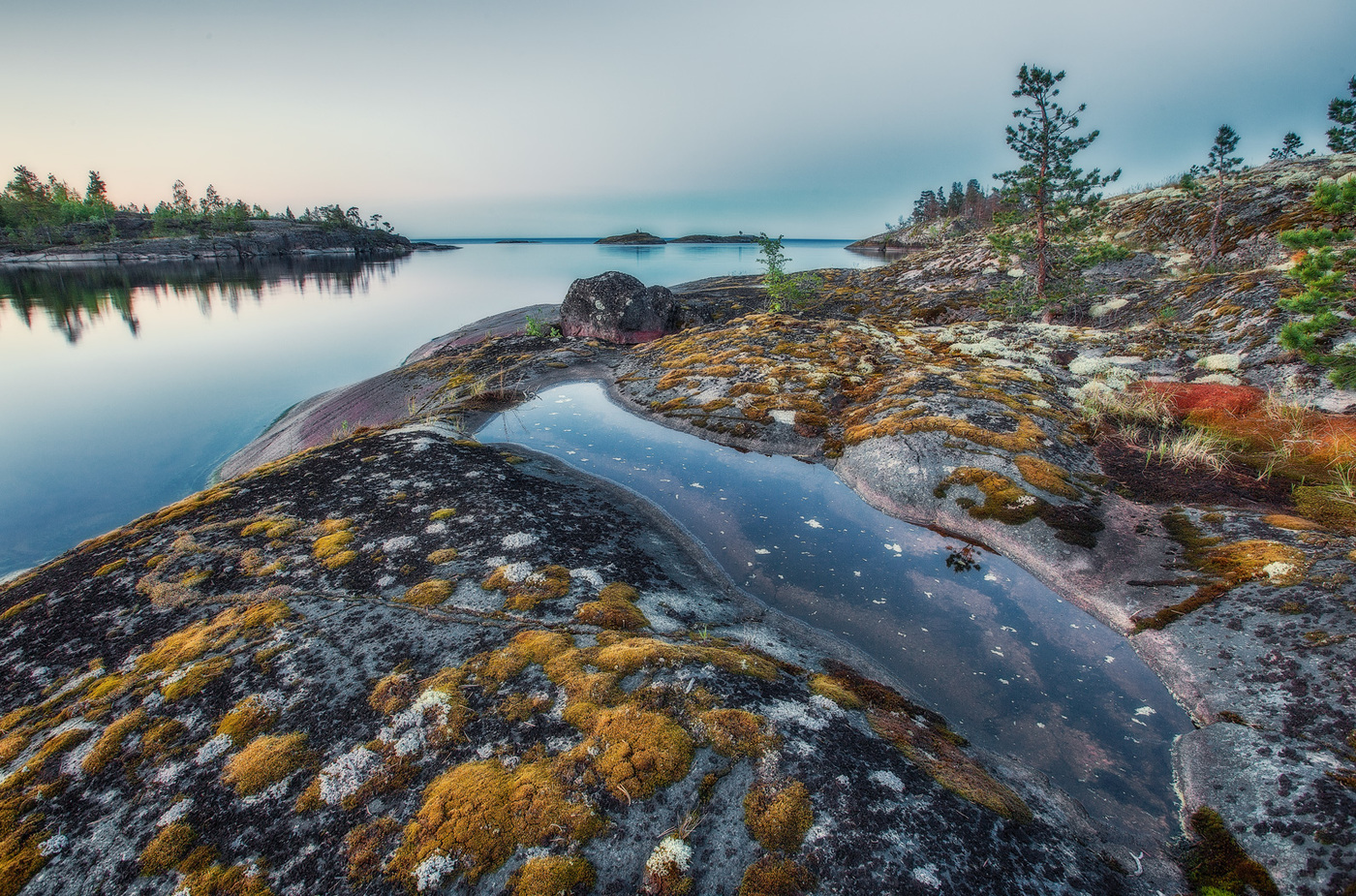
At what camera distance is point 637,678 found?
576 cm

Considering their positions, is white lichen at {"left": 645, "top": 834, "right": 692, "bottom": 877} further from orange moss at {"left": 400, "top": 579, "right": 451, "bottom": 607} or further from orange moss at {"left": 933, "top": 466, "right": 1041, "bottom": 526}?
orange moss at {"left": 933, "top": 466, "right": 1041, "bottom": 526}

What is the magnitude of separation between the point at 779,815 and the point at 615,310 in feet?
88.1

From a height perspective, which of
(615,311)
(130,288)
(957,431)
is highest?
(615,311)

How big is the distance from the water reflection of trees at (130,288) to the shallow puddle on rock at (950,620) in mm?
58028

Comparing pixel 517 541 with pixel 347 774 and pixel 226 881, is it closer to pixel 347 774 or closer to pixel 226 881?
pixel 347 774

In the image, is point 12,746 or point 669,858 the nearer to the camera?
point 669,858

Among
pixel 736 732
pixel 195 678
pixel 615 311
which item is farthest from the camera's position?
pixel 615 311

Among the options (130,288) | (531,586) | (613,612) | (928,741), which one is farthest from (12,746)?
(130,288)

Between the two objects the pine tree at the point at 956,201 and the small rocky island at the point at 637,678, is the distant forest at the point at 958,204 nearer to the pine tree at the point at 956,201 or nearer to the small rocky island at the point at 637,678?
the pine tree at the point at 956,201

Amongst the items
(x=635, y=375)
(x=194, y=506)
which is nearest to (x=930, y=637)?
(x=194, y=506)

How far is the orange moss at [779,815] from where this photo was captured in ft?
13.8

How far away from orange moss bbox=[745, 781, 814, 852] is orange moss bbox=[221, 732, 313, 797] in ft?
14.1

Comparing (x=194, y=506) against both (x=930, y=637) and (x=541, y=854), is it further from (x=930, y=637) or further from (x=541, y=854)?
(x=930, y=637)

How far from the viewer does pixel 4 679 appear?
608 cm
